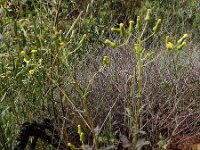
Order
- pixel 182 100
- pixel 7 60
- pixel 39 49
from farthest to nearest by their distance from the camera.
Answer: pixel 182 100, pixel 7 60, pixel 39 49

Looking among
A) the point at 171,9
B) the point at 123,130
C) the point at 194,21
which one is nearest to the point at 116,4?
the point at 171,9

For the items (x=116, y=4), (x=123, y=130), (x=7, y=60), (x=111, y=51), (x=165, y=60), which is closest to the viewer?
(x=7, y=60)

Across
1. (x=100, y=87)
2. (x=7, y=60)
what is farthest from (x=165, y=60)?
(x=7, y=60)

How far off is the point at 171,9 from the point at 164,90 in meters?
3.80

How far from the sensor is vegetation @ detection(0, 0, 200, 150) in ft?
7.70

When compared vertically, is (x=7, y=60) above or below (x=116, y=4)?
above

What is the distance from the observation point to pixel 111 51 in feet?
14.9

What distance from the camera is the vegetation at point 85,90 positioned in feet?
7.70

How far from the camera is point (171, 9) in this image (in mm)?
7227

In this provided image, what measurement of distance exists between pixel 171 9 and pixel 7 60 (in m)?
4.75

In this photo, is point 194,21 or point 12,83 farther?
point 194,21

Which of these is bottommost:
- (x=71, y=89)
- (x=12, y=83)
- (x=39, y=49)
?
(x=71, y=89)

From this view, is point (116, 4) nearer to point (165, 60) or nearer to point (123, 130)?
point (165, 60)

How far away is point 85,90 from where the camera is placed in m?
2.53
